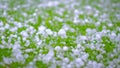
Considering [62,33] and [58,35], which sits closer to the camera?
[58,35]

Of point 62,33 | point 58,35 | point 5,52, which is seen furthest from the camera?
point 62,33

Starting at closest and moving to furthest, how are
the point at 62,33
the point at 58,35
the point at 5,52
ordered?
the point at 5,52, the point at 58,35, the point at 62,33

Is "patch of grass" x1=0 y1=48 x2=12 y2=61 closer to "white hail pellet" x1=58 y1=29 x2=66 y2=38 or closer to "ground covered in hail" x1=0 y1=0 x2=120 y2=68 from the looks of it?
"ground covered in hail" x1=0 y1=0 x2=120 y2=68

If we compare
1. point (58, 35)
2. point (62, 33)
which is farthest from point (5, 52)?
point (62, 33)

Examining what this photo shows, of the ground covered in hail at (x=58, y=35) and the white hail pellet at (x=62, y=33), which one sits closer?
the ground covered in hail at (x=58, y=35)

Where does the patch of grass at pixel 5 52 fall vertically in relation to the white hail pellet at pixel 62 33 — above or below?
below

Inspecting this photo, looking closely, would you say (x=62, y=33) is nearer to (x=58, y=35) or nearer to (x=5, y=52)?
(x=58, y=35)

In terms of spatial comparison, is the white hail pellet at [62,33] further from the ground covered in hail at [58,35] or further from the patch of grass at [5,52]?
the patch of grass at [5,52]

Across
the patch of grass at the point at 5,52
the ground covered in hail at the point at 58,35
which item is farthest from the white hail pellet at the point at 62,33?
the patch of grass at the point at 5,52

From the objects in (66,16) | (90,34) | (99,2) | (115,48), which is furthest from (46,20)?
(99,2)

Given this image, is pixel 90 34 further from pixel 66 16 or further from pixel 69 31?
pixel 66 16
